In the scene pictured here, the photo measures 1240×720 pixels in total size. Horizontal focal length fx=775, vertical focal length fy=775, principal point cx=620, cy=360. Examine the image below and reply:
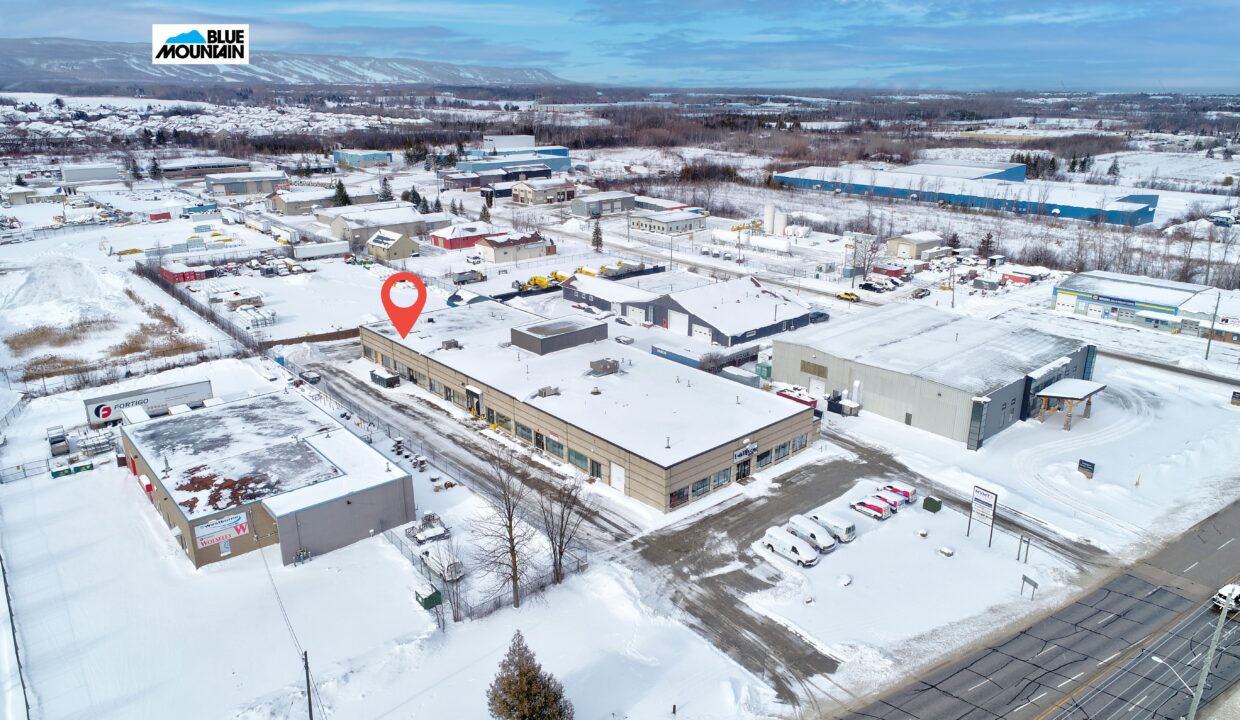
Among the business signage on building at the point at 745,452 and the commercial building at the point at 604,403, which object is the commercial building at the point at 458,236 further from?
the business signage on building at the point at 745,452

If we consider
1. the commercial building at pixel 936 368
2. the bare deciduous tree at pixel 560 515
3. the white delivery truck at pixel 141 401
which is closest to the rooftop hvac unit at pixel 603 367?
the bare deciduous tree at pixel 560 515

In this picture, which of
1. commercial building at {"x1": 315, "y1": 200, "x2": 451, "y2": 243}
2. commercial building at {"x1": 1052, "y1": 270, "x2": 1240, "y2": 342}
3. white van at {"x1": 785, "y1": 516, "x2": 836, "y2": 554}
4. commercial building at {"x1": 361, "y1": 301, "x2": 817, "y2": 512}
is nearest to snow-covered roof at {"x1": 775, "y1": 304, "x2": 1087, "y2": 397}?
commercial building at {"x1": 361, "y1": 301, "x2": 817, "y2": 512}

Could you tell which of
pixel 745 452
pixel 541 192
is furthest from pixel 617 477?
pixel 541 192

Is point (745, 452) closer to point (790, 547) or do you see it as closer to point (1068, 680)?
point (790, 547)

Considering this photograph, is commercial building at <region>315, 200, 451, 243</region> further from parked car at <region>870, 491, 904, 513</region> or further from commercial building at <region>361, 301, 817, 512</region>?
parked car at <region>870, 491, 904, 513</region>

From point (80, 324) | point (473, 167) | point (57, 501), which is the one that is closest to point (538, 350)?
point (57, 501)
